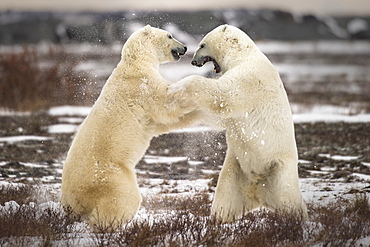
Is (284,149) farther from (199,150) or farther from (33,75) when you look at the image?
(33,75)

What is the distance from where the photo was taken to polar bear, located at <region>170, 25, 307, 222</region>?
13.9 ft

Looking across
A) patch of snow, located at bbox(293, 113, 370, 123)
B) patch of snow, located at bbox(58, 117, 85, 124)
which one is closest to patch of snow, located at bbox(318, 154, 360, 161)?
patch of snow, located at bbox(293, 113, 370, 123)

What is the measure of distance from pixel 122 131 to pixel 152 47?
927 millimetres

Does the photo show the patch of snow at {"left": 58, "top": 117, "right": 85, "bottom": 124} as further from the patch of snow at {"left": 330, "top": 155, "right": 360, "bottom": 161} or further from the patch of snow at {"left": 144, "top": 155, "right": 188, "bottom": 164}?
the patch of snow at {"left": 330, "top": 155, "right": 360, "bottom": 161}

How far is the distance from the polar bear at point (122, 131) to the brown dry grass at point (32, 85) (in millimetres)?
8008

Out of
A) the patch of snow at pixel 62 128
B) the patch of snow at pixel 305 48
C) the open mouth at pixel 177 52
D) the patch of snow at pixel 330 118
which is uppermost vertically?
the open mouth at pixel 177 52

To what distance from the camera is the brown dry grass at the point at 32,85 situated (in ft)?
42.4

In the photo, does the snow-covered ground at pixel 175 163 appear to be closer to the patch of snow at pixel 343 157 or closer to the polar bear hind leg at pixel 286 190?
the patch of snow at pixel 343 157

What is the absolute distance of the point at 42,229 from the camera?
3.91 metres

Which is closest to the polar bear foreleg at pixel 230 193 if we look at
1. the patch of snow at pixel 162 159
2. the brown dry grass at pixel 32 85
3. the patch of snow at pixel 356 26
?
the patch of snow at pixel 162 159

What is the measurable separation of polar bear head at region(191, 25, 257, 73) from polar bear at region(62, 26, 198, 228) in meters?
0.32

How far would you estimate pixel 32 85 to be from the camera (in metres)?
13.8

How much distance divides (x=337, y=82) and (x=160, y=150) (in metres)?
15.1

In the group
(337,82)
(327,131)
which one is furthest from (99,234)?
(337,82)
